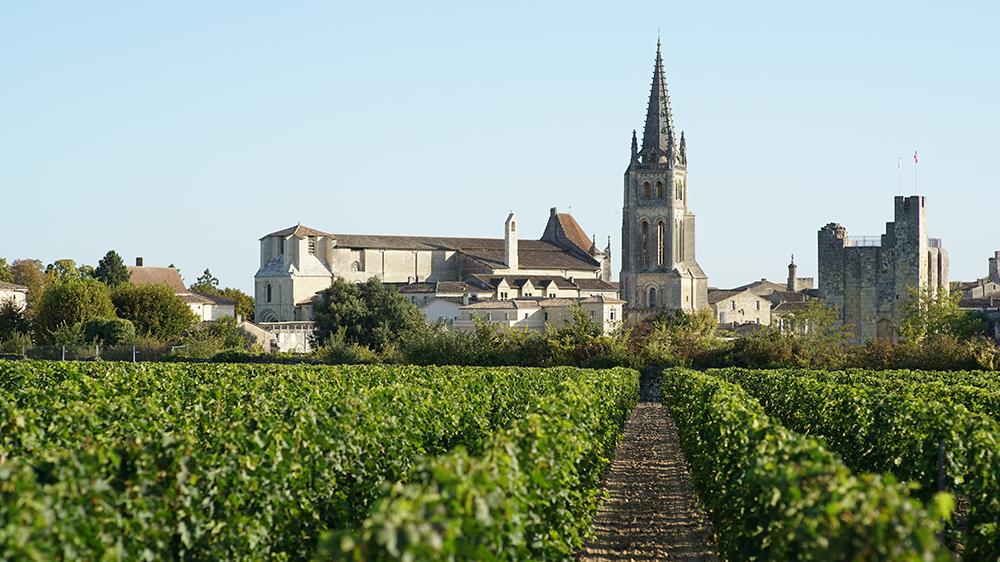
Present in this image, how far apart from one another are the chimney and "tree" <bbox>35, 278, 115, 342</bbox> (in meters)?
42.6

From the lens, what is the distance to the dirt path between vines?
13.6 m

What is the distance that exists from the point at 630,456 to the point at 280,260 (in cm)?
7738

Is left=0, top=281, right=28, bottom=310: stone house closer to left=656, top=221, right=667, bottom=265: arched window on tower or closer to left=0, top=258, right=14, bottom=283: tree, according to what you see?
left=0, top=258, right=14, bottom=283: tree

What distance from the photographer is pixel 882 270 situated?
5762 centimetres

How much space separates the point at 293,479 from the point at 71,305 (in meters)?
61.1

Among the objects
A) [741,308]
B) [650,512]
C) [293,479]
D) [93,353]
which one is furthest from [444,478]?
[741,308]

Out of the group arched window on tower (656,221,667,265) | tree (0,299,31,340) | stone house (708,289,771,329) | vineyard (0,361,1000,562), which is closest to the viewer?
vineyard (0,361,1000,562)

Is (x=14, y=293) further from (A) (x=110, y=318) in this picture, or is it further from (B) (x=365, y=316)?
(B) (x=365, y=316)

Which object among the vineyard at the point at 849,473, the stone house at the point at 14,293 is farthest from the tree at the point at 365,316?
the vineyard at the point at 849,473

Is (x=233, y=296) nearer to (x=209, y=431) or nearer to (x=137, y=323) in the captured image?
(x=137, y=323)

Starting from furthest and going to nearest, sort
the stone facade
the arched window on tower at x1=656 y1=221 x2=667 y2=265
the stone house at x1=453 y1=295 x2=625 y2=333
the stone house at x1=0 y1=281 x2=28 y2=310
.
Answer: the arched window on tower at x1=656 y1=221 x2=667 y2=265 → the stone house at x1=453 y1=295 x2=625 y2=333 → the stone house at x1=0 y1=281 x2=28 y2=310 → the stone facade

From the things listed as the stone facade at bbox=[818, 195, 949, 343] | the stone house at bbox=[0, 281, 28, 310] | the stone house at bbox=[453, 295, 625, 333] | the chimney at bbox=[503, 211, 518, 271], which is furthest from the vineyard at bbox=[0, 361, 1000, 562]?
the chimney at bbox=[503, 211, 518, 271]

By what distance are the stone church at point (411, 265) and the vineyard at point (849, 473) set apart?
75.8m

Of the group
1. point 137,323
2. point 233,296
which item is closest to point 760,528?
point 137,323
